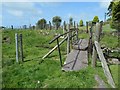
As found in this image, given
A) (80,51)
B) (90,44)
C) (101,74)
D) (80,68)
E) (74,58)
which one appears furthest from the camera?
(90,44)

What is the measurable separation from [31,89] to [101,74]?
2054mm

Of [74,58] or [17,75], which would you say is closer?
[17,75]

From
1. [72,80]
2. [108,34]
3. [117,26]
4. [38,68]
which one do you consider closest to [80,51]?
[38,68]

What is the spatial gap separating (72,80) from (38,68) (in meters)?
2.07

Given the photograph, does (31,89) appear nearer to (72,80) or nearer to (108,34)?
(72,80)

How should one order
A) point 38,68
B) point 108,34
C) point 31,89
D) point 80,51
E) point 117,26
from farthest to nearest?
1. point 108,34
2. point 117,26
3. point 80,51
4. point 38,68
5. point 31,89

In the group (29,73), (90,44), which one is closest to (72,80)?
(29,73)

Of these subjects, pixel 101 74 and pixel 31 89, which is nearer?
pixel 31 89

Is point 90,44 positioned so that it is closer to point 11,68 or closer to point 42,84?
point 11,68

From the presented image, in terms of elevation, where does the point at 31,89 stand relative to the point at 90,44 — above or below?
below

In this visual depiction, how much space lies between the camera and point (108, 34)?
68.1 ft

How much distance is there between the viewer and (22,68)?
7746 mm

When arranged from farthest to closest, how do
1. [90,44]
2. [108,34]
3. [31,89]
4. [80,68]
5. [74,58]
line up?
[108,34] < [90,44] < [74,58] < [80,68] < [31,89]

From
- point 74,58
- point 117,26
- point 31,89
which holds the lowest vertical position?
point 31,89
